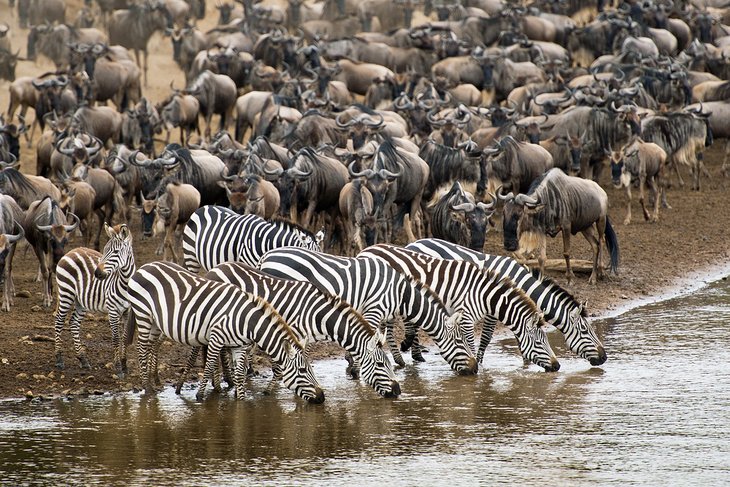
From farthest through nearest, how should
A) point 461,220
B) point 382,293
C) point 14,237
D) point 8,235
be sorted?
point 461,220, point 8,235, point 14,237, point 382,293

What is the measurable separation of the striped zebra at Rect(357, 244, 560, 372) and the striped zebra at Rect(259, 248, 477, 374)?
1.03 feet

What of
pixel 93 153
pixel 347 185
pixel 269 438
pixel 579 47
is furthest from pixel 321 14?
pixel 269 438

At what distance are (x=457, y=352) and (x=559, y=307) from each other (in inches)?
50.7

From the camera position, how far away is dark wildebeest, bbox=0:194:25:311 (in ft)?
43.5

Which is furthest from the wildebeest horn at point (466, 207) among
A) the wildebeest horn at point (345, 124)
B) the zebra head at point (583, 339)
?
the wildebeest horn at point (345, 124)

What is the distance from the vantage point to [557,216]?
1602cm

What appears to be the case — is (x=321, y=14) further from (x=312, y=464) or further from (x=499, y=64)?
(x=312, y=464)

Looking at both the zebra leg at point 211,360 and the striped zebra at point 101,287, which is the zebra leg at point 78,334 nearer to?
the striped zebra at point 101,287

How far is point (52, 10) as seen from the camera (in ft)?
120

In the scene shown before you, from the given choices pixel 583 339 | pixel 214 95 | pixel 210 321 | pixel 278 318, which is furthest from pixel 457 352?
pixel 214 95

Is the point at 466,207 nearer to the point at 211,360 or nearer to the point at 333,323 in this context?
the point at 333,323

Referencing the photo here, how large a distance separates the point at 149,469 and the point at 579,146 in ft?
47.2

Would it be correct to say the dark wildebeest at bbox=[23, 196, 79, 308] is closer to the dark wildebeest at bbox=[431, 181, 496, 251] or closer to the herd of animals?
the herd of animals

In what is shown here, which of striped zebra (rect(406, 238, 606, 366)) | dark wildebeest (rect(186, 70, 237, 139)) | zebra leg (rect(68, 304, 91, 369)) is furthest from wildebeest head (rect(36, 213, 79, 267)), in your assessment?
dark wildebeest (rect(186, 70, 237, 139))
